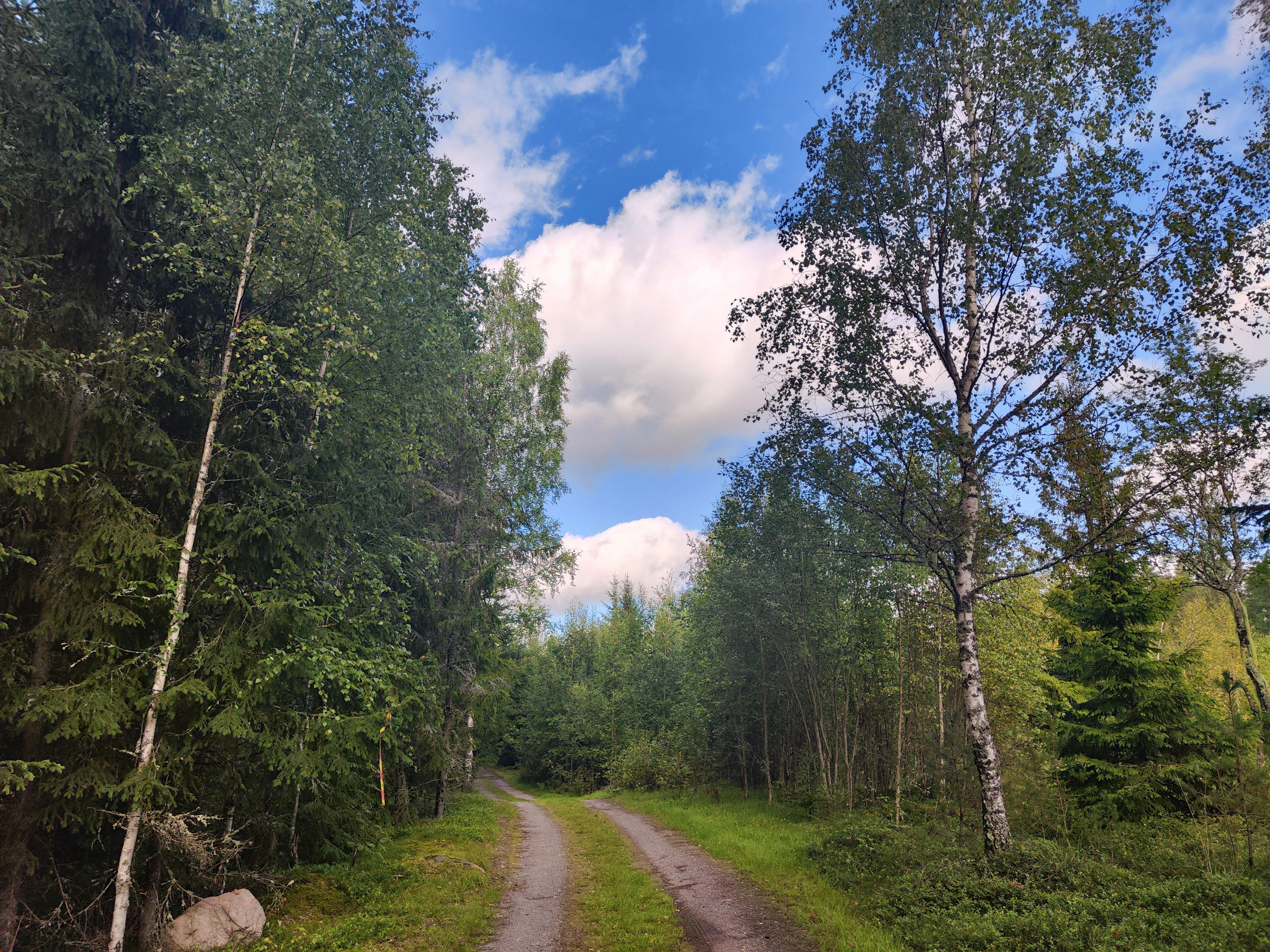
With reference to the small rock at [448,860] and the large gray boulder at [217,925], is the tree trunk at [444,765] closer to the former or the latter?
the small rock at [448,860]

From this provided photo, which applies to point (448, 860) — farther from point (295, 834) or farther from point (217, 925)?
point (217, 925)

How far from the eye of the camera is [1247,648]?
741 inches

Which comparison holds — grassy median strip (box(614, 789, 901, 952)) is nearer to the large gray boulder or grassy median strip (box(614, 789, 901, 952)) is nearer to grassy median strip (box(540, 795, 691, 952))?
grassy median strip (box(540, 795, 691, 952))

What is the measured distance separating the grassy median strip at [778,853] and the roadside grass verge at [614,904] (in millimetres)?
1957

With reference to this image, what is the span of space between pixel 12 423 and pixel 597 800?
1085 inches

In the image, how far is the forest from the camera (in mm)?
7293

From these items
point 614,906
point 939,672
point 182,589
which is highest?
point 182,589

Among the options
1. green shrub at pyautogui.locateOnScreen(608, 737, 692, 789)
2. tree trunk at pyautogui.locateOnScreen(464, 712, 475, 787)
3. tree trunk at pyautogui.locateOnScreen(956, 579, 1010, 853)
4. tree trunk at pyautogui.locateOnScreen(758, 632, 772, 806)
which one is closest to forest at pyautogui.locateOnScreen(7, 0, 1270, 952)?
tree trunk at pyautogui.locateOnScreen(956, 579, 1010, 853)

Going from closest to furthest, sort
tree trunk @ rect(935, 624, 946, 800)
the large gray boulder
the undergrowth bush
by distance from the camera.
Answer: the undergrowth bush
the large gray boulder
tree trunk @ rect(935, 624, 946, 800)

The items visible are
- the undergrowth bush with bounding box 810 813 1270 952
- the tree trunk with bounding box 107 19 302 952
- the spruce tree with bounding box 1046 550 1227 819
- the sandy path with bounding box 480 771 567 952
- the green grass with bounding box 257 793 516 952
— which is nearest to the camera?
the undergrowth bush with bounding box 810 813 1270 952

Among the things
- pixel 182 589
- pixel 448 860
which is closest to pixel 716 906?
pixel 448 860

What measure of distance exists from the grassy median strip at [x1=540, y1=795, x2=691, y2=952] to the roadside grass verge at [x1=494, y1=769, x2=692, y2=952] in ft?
0.04

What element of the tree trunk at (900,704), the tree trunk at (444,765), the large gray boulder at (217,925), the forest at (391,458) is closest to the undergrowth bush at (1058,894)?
the forest at (391,458)

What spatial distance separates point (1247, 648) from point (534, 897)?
918 inches
